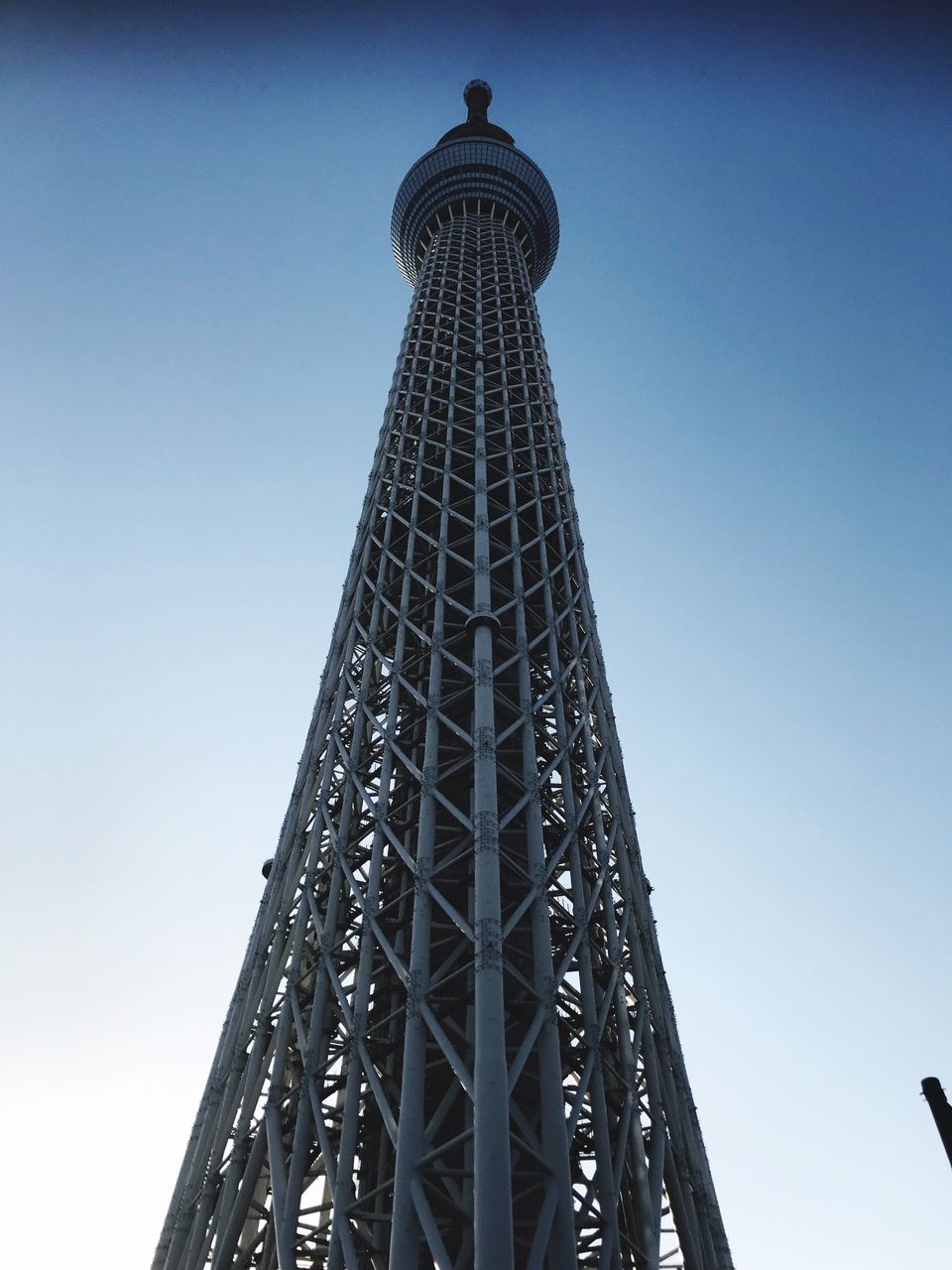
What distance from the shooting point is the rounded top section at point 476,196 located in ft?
163

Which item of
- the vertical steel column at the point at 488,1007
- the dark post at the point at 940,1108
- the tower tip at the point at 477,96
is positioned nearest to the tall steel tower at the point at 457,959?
the vertical steel column at the point at 488,1007

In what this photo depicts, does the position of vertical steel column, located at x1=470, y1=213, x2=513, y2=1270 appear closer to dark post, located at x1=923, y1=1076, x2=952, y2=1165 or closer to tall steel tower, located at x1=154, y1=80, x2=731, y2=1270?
tall steel tower, located at x1=154, y1=80, x2=731, y2=1270

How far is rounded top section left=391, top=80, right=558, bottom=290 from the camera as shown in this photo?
49.7m

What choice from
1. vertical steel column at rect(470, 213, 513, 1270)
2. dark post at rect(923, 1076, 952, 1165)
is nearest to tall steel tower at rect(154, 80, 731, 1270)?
vertical steel column at rect(470, 213, 513, 1270)

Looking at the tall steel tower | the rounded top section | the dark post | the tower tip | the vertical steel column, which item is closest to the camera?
the dark post

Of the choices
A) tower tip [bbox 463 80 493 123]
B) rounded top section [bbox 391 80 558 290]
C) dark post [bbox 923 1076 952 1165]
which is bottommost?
dark post [bbox 923 1076 952 1165]

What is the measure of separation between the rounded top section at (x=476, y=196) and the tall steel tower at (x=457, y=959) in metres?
24.6

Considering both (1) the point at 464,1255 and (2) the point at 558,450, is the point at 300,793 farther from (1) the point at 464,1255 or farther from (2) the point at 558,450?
(2) the point at 558,450

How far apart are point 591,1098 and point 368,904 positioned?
526 centimetres

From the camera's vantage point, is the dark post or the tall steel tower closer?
the dark post

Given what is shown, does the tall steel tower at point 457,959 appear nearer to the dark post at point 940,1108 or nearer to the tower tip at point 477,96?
the dark post at point 940,1108

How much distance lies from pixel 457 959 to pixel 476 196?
140ft

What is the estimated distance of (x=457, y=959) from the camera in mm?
18500

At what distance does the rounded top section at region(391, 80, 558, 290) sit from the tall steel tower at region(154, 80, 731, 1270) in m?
24.6
